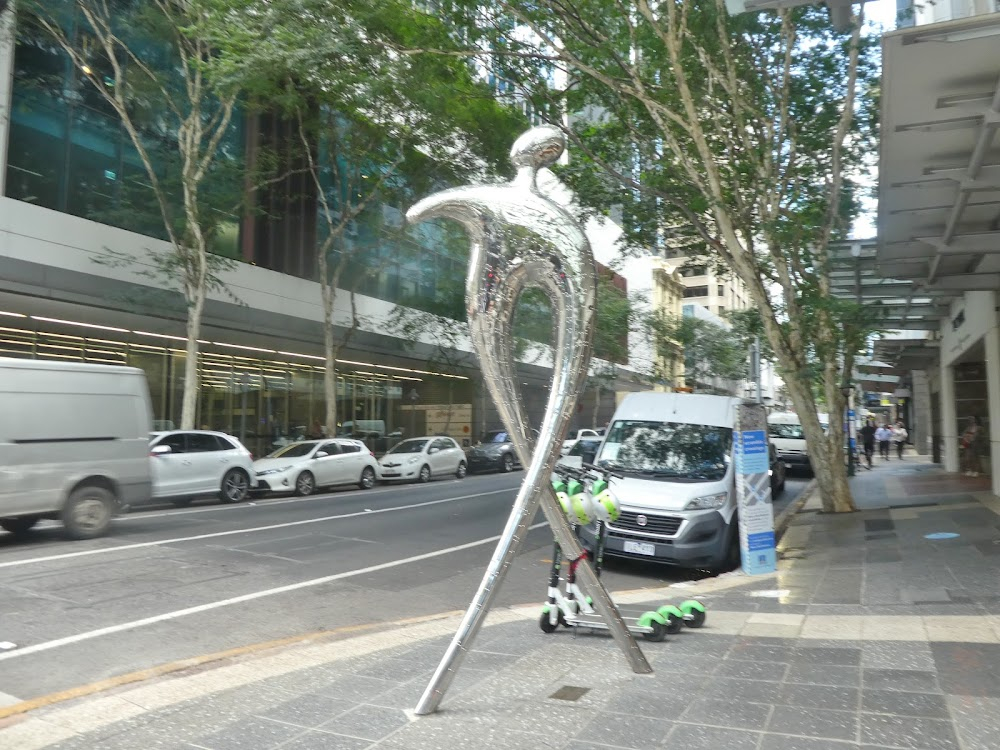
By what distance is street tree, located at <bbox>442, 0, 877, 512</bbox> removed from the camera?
1259 centimetres

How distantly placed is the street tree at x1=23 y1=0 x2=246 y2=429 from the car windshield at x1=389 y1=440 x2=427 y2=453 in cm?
743

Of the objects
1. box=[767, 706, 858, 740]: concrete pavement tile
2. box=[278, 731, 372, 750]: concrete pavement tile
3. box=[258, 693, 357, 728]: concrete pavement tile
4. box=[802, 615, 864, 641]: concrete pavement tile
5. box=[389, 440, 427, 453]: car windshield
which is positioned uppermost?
box=[389, 440, 427, 453]: car windshield

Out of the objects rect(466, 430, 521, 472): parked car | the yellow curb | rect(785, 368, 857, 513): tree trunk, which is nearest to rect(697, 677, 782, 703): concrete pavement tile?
the yellow curb

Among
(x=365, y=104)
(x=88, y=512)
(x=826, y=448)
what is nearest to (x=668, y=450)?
(x=826, y=448)

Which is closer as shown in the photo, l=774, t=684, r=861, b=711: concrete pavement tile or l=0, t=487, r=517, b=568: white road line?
l=774, t=684, r=861, b=711: concrete pavement tile

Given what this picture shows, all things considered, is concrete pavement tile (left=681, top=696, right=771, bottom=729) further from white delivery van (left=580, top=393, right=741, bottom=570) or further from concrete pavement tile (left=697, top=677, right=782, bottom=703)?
white delivery van (left=580, top=393, right=741, bottom=570)

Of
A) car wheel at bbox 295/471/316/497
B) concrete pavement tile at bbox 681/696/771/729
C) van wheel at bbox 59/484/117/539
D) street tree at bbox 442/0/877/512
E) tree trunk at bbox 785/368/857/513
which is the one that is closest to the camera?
concrete pavement tile at bbox 681/696/771/729

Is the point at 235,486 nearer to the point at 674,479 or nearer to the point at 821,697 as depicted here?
the point at 674,479

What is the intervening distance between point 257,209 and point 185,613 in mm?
15607

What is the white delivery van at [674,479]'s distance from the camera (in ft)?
31.6

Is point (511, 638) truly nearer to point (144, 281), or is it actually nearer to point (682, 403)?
point (682, 403)

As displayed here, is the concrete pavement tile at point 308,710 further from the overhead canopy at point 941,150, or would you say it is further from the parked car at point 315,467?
the parked car at point 315,467

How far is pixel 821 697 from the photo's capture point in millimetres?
4680

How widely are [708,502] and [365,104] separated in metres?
12.9
